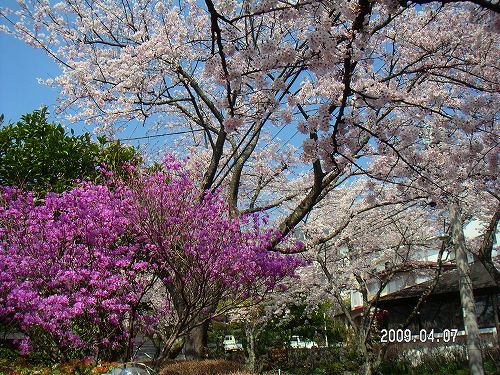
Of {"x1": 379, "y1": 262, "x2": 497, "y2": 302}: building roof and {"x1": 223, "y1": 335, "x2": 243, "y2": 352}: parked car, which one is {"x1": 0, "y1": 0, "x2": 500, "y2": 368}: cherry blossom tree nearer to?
{"x1": 379, "y1": 262, "x2": 497, "y2": 302}: building roof

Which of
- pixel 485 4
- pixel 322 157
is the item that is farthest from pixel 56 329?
pixel 485 4

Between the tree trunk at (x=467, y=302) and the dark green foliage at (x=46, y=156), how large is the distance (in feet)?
21.7

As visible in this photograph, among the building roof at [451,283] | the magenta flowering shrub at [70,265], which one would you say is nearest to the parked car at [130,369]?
the magenta flowering shrub at [70,265]

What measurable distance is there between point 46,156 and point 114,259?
348cm

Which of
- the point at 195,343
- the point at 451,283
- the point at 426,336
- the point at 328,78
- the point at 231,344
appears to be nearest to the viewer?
the point at 328,78

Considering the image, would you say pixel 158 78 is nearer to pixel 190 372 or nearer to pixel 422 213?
pixel 190 372

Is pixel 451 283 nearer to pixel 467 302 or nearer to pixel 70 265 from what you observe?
pixel 467 302

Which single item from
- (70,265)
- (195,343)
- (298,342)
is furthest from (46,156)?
(298,342)

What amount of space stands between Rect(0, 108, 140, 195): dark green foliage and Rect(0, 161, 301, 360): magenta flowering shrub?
168 cm

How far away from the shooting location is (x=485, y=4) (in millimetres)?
3814

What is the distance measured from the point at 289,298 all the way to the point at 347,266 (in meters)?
3.39

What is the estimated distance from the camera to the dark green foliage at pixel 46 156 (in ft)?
29.1

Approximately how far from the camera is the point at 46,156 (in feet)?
29.5

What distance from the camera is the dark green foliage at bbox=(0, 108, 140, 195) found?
8875 mm
